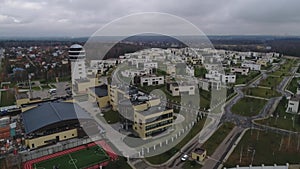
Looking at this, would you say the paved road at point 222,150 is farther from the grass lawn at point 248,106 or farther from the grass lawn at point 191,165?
the grass lawn at point 248,106

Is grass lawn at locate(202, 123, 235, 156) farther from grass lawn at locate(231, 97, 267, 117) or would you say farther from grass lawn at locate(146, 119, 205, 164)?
grass lawn at locate(231, 97, 267, 117)

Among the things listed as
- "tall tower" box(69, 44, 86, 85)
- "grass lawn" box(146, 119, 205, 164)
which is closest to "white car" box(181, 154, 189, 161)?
"grass lawn" box(146, 119, 205, 164)

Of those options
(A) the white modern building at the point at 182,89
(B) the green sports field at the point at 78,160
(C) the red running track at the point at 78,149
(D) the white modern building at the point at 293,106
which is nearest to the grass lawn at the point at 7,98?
(C) the red running track at the point at 78,149

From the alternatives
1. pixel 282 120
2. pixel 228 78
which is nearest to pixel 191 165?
pixel 282 120

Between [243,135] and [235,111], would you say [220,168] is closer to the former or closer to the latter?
[243,135]

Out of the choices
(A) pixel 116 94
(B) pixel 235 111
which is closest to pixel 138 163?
(A) pixel 116 94

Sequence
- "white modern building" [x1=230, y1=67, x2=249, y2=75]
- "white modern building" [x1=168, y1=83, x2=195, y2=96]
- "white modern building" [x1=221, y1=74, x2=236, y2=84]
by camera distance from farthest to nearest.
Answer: "white modern building" [x1=230, y1=67, x2=249, y2=75] → "white modern building" [x1=221, y1=74, x2=236, y2=84] → "white modern building" [x1=168, y1=83, x2=195, y2=96]
